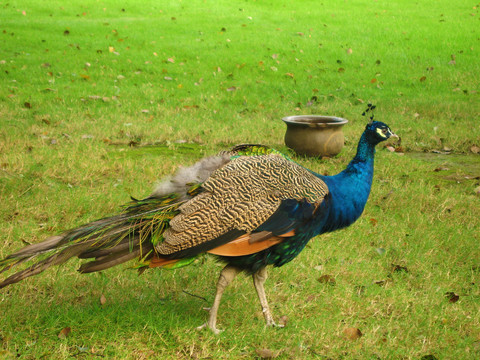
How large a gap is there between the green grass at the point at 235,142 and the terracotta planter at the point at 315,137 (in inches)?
6.1

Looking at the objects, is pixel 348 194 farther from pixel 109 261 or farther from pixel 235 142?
pixel 235 142

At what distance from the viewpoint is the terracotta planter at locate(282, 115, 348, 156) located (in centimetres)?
607

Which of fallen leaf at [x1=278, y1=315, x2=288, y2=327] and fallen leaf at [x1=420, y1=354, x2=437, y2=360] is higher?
fallen leaf at [x1=420, y1=354, x2=437, y2=360]

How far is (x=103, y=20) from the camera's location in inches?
544

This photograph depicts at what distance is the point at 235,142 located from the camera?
6703 millimetres

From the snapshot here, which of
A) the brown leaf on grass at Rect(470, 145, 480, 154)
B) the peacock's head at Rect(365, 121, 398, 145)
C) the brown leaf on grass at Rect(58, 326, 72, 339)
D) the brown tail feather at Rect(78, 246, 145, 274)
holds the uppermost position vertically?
the peacock's head at Rect(365, 121, 398, 145)

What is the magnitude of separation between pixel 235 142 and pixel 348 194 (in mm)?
3700

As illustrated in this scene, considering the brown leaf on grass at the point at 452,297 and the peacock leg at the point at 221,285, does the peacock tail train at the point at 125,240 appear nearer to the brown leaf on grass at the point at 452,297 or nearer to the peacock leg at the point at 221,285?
the peacock leg at the point at 221,285

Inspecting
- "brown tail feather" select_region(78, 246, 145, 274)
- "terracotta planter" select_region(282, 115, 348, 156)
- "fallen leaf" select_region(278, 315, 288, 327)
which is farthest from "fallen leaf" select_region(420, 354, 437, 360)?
"terracotta planter" select_region(282, 115, 348, 156)

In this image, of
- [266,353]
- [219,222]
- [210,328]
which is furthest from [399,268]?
[219,222]

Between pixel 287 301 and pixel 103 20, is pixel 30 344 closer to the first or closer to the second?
pixel 287 301

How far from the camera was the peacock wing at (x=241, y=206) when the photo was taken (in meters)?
2.80

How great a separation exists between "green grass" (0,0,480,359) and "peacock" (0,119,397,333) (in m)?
0.50

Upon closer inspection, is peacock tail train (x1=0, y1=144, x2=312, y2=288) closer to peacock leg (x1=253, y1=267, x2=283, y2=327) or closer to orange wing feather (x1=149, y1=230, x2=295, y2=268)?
orange wing feather (x1=149, y1=230, x2=295, y2=268)
